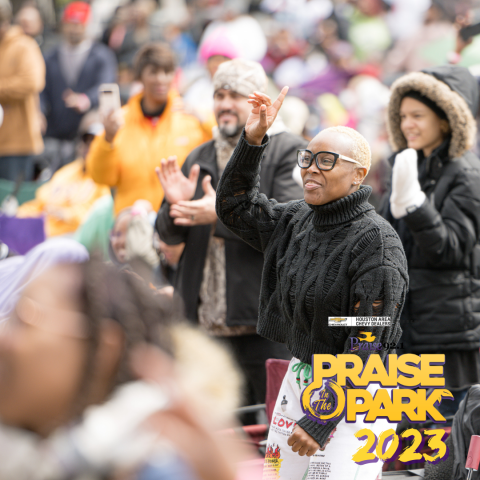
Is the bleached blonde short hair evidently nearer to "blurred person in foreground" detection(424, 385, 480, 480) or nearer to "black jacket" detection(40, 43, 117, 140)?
"blurred person in foreground" detection(424, 385, 480, 480)

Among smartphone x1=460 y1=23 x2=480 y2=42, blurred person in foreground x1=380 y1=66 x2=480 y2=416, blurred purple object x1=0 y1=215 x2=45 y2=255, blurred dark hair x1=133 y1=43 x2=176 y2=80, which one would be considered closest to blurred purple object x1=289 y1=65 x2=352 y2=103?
smartphone x1=460 y1=23 x2=480 y2=42

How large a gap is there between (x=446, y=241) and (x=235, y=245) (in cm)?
100

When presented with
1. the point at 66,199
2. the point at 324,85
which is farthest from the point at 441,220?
the point at 324,85

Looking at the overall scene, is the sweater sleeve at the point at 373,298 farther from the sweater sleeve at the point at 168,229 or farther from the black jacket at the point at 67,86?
the black jacket at the point at 67,86

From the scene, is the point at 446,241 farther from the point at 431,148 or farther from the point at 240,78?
the point at 240,78

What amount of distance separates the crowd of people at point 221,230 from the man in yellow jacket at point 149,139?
14mm

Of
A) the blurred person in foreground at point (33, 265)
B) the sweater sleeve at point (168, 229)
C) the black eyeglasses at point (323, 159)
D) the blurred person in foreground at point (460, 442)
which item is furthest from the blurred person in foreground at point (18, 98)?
the blurred person in foreground at point (33, 265)

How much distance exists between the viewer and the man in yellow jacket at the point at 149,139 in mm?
4750

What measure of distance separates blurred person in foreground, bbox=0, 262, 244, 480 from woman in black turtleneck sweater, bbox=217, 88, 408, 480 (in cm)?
120

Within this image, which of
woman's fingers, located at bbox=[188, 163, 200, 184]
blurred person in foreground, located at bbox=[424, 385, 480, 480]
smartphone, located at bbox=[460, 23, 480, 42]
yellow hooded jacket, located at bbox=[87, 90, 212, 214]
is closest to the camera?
blurred person in foreground, located at bbox=[424, 385, 480, 480]

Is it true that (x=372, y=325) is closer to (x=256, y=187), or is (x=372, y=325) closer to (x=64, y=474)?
(x=256, y=187)

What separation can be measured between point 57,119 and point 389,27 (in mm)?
4466

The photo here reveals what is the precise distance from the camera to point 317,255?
2396mm

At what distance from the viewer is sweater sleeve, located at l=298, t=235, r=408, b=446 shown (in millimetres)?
2244
